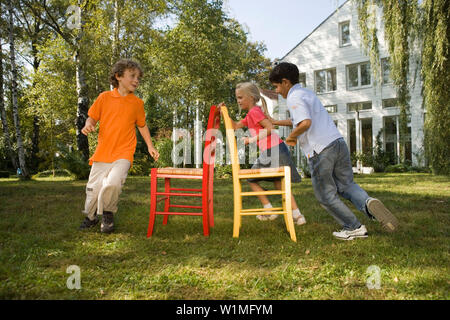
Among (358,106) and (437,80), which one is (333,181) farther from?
(358,106)

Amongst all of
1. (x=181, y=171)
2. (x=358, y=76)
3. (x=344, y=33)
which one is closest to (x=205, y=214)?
(x=181, y=171)

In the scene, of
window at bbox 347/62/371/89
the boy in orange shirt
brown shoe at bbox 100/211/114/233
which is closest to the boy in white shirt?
Answer: the boy in orange shirt

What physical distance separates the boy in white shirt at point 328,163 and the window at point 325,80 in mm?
19419

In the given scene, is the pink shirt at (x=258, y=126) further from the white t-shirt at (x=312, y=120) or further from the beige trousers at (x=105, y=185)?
the beige trousers at (x=105, y=185)

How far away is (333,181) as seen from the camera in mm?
3615

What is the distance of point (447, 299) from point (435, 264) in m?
0.70

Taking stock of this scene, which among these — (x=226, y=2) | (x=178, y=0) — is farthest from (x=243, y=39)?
(x=178, y=0)

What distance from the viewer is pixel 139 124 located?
13.8 feet

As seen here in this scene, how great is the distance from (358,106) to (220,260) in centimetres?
1968

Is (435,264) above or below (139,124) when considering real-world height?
below

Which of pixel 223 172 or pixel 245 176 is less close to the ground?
pixel 245 176

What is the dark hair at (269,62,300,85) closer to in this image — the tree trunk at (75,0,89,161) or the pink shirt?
the pink shirt

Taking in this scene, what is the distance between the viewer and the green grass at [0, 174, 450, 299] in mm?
2226
